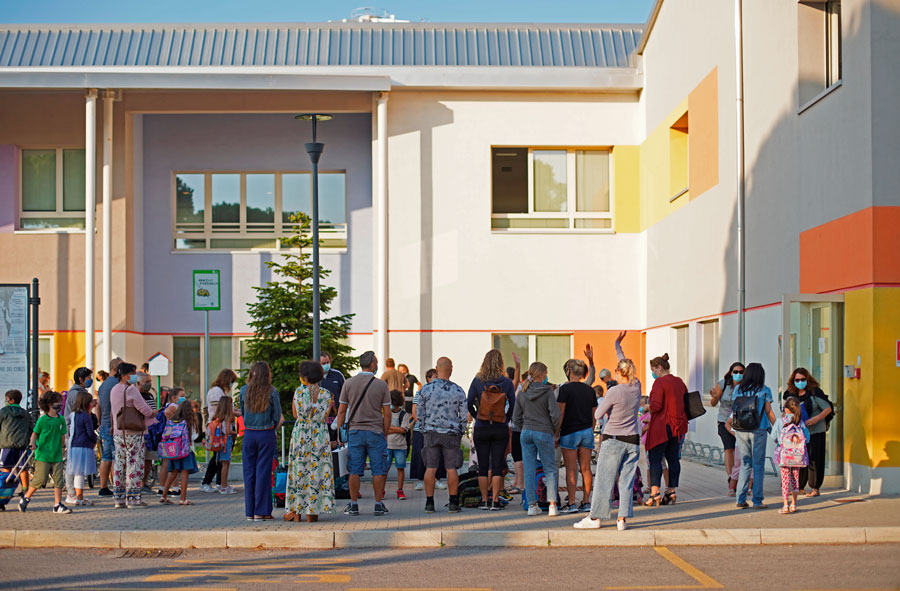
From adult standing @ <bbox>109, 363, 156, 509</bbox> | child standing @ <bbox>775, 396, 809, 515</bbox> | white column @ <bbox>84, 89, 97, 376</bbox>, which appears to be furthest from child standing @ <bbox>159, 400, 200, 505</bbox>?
white column @ <bbox>84, 89, 97, 376</bbox>

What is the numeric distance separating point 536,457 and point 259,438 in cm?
331

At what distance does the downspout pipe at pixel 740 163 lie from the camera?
1752 centimetres

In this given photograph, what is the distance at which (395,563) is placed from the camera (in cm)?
977

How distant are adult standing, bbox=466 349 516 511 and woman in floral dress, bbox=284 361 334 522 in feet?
6.33

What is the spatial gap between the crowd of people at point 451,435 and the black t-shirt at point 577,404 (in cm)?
1

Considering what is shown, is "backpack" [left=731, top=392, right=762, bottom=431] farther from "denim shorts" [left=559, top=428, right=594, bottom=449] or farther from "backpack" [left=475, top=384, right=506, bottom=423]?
"backpack" [left=475, top=384, right=506, bottom=423]

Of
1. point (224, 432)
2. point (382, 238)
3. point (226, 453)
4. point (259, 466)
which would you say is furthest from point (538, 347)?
point (259, 466)

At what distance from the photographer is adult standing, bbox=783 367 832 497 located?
13594 mm

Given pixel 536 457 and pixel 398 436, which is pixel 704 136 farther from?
pixel 536 457

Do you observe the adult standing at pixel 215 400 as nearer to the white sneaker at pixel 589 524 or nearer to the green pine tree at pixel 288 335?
the white sneaker at pixel 589 524

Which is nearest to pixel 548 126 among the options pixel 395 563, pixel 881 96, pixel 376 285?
pixel 376 285

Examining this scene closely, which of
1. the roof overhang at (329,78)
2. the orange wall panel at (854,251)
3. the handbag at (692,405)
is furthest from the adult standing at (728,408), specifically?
the roof overhang at (329,78)

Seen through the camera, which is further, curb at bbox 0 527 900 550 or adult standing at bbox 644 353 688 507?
adult standing at bbox 644 353 688 507

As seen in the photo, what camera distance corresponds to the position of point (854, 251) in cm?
1366
